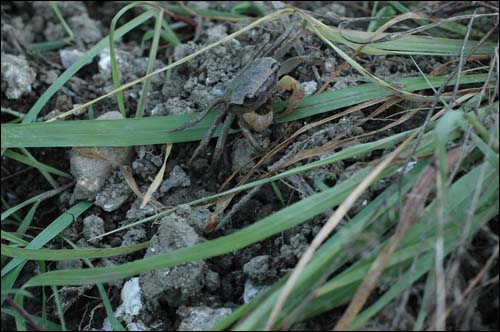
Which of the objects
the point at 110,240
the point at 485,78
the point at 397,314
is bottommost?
the point at 110,240

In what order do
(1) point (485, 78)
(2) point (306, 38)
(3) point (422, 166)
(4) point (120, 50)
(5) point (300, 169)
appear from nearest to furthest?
1. (3) point (422, 166)
2. (5) point (300, 169)
3. (1) point (485, 78)
4. (2) point (306, 38)
5. (4) point (120, 50)

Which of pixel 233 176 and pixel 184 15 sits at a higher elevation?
pixel 184 15

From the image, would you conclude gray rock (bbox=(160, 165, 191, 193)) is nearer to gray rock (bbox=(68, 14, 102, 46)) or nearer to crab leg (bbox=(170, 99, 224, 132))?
crab leg (bbox=(170, 99, 224, 132))

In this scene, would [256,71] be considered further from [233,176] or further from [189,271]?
[189,271]

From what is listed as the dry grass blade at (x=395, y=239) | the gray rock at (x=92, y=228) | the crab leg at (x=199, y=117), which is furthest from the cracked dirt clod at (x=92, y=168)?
the dry grass blade at (x=395, y=239)

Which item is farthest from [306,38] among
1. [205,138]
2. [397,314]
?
[397,314]

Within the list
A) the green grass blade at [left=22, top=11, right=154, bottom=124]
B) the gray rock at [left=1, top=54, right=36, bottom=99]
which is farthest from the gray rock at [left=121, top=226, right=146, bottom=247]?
the gray rock at [left=1, top=54, right=36, bottom=99]

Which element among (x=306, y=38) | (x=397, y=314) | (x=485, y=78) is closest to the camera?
(x=397, y=314)
